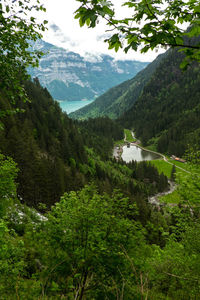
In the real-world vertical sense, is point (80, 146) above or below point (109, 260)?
below

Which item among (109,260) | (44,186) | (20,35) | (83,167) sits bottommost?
(83,167)

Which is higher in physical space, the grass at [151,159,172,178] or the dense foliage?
the dense foliage

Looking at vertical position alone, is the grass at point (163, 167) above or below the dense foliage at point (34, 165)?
below

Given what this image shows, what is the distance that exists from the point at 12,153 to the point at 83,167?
4057cm

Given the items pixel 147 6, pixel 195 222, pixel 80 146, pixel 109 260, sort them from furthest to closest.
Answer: pixel 80 146 < pixel 195 222 < pixel 109 260 < pixel 147 6

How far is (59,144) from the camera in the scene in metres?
76.5

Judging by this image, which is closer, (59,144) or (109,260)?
(109,260)

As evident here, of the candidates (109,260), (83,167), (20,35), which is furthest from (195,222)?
(83,167)

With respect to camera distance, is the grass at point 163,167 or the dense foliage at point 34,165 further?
the grass at point 163,167

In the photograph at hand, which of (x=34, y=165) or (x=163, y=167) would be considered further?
(x=163, y=167)

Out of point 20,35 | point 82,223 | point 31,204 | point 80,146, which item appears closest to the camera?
point 20,35

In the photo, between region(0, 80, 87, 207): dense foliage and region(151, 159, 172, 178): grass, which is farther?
region(151, 159, 172, 178): grass

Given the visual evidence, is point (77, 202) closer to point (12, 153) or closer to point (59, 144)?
point (12, 153)

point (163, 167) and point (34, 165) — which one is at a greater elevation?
point (34, 165)
